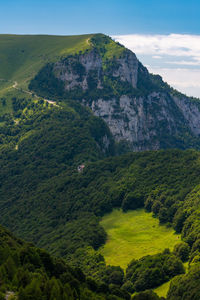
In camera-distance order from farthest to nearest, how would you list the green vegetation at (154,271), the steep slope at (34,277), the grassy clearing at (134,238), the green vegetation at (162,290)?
the grassy clearing at (134,238), the green vegetation at (154,271), the green vegetation at (162,290), the steep slope at (34,277)

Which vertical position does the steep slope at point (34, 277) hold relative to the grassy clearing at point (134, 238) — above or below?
above

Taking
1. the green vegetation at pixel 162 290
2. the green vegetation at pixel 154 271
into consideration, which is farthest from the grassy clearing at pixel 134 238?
the green vegetation at pixel 162 290

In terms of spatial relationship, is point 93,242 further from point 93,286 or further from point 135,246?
point 93,286

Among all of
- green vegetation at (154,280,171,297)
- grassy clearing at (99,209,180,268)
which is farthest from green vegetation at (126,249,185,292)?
grassy clearing at (99,209,180,268)

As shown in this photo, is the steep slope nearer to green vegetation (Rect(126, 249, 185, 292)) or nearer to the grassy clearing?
green vegetation (Rect(126, 249, 185, 292))

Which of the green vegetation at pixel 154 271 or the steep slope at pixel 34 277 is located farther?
the green vegetation at pixel 154 271

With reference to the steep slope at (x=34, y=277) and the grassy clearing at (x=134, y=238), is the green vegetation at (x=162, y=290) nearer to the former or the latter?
the grassy clearing at (x=134, y=238)

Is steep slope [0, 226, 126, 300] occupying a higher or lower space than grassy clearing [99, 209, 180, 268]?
higher

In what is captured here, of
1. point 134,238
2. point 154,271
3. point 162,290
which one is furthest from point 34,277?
point 134,238
